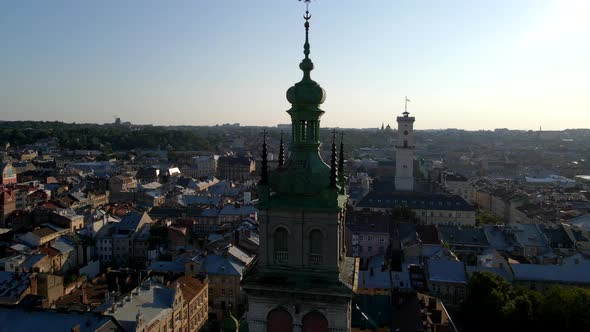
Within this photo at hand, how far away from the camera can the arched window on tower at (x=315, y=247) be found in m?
17.0

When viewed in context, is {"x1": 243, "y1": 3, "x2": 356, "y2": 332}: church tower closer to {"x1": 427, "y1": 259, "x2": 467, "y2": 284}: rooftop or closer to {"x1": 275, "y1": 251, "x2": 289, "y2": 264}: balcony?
{"x1": 275, "y1": 251, "x2": 289, "y2": 264}: balcony

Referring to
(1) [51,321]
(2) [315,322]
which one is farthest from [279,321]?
(1) [51,321]

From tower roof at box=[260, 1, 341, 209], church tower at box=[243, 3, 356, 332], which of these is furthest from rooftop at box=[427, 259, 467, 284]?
tower roof at box=[260, 1, 341, 209]

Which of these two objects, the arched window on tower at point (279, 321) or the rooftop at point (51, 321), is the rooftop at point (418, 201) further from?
the arched window on tower at point (279, 321)

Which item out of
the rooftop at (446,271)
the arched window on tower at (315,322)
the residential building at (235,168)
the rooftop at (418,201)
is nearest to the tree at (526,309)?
the rooftop at (446,271)

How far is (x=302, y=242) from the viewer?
55.6ft

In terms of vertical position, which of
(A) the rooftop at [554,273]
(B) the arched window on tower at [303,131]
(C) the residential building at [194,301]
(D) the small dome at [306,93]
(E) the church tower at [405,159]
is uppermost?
(D) the small dome at [306,93]

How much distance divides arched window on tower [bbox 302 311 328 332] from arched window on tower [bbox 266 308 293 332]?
1.65 ft

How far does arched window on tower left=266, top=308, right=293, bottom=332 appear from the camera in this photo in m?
17.1

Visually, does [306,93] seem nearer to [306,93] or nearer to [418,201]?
[306,93]

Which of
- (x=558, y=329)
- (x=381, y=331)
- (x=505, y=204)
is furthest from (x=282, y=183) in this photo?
(x=505, y=204)

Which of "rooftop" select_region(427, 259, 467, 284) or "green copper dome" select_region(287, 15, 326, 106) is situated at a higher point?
"green copper dome" select_region(287, 15, 326, 106)

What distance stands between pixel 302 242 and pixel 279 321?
273 cm

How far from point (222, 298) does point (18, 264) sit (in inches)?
903
